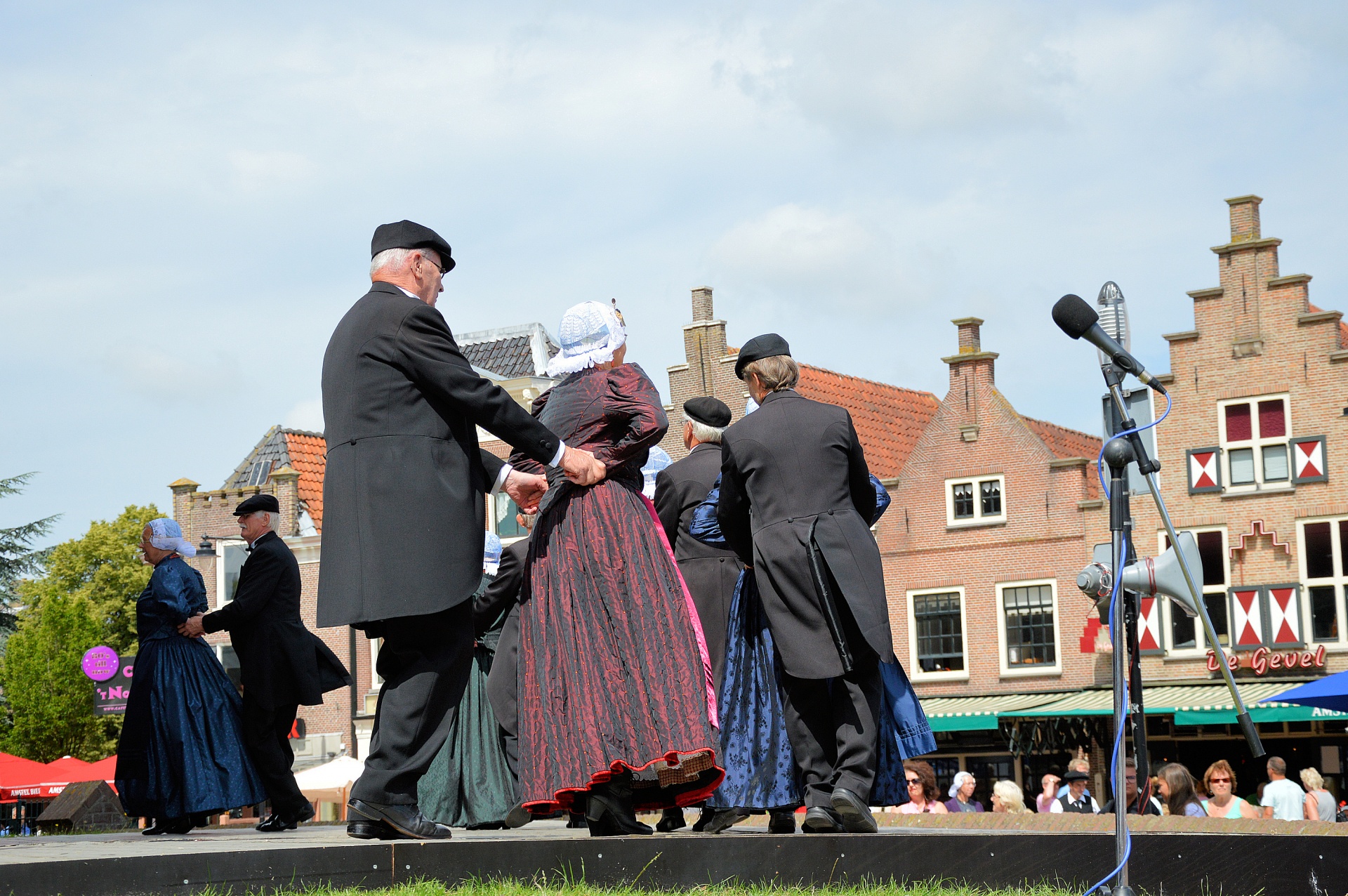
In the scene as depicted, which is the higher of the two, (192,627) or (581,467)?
(581,467)

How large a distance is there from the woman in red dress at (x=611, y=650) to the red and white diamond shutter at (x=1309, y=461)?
2346 cm

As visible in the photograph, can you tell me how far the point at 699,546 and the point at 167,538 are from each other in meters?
2.66

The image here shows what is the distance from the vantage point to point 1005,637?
29.6m

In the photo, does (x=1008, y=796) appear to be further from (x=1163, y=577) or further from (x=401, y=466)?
(x=401, y=466)

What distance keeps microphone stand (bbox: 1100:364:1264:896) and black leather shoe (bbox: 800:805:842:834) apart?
3.65 ft

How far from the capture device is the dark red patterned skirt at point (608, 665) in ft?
16.9

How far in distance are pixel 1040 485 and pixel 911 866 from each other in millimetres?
25651

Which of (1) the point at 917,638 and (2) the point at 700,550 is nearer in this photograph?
(2) the point at 700,550

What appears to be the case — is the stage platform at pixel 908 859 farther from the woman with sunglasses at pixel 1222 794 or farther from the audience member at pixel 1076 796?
the audience member at pixel 1076 796

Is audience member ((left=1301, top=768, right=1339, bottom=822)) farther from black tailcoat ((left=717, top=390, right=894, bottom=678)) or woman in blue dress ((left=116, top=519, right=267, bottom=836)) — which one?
woman in blue dress ((left=116, top=519, right=267, bottom=836))

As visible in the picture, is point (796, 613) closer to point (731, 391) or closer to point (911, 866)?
point (911, 866)

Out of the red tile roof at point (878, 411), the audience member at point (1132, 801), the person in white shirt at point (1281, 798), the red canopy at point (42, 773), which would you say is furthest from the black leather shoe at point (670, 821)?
the red tile roof at point (878, 411)

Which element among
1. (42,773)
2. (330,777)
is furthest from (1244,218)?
(42,773)

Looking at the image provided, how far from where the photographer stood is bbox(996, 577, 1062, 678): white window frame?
28.8 meters
